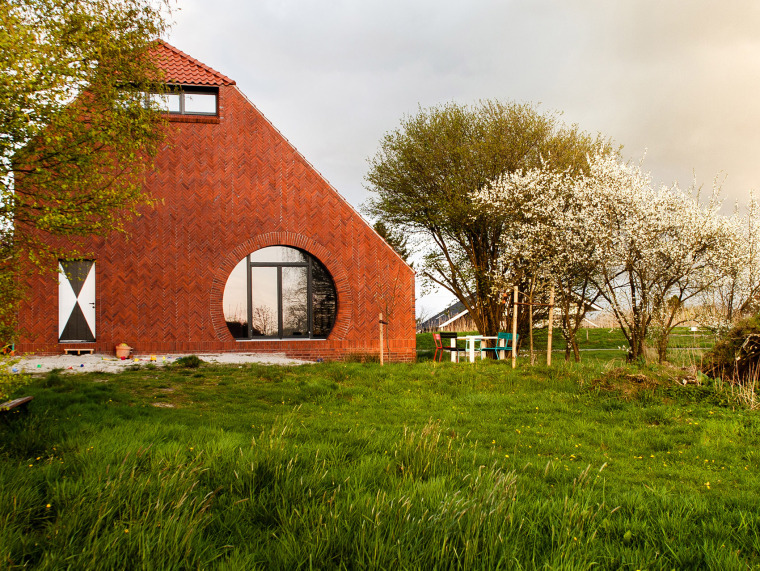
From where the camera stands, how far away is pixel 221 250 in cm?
1633

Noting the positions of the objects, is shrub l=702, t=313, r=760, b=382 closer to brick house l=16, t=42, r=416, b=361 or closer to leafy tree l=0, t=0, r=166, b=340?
brick house l=16, t=42, r=416, b=361

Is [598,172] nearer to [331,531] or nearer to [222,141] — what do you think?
[222,141]

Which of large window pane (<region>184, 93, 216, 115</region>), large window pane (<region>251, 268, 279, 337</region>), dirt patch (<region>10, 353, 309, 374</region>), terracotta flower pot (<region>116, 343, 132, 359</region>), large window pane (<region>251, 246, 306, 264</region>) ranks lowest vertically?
dirt patch (<region>10, 353, 309, 374</region>)

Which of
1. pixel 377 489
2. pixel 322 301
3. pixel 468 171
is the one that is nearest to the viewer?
pixel 377 489

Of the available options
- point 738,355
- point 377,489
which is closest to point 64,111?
point 377,489

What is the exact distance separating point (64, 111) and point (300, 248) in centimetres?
974

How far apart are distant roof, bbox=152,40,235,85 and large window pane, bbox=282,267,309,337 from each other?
6.24 meters

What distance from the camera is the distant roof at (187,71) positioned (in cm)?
1636

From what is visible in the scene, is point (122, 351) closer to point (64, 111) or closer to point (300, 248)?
point (300, 248)

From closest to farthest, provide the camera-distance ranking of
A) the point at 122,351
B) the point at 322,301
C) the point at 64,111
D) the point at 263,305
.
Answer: the point at 64,111 < the point at 122,351 < the point at 263,305 < the point at 322,301

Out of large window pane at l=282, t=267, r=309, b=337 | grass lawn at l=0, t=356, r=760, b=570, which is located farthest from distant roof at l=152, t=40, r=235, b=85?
grass lawn at l=0, t=356, r=760, b=570

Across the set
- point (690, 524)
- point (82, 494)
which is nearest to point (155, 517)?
point (82, 494)

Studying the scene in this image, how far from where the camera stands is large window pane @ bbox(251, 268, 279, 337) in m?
16.5

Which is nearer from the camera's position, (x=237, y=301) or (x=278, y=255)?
(x=237, y=301)
